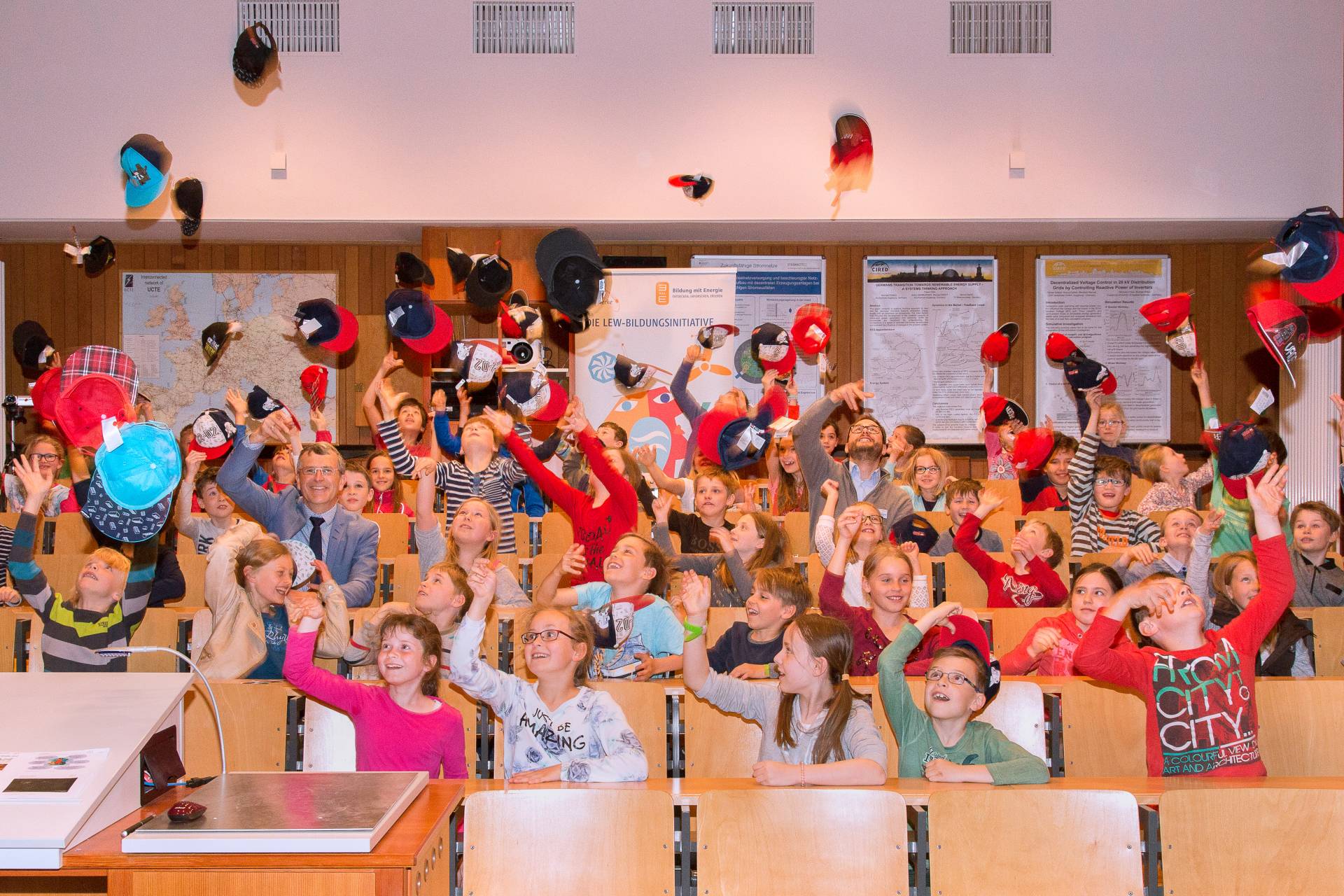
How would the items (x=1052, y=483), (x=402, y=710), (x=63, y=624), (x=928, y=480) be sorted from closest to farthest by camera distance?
(x=402, y=710) < (x=63, y=624) < (x=928, y=480) < (x=1052, y=483)

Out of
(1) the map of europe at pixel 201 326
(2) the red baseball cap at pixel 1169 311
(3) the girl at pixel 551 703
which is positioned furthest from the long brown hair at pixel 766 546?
(1) the map of europe at pixel 201 326

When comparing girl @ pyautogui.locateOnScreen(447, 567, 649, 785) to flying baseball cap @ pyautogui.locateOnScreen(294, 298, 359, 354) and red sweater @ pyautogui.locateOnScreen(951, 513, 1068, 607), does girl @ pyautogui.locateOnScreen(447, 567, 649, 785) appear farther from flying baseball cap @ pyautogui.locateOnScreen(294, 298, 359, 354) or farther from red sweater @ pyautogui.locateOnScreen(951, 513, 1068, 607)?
flying baseball cap @ pyautogui.locateOnScreen(294, 298, 359, 354)

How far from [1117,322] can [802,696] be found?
598cm

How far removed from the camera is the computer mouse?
1.92 meters

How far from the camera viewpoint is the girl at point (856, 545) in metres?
3.97

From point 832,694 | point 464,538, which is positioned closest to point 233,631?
point 464,538

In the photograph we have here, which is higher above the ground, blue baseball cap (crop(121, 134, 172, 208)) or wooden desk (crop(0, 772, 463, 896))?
blue baseball cap (crop(121, 134, 172, 208))

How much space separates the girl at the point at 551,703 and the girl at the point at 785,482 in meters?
3.38

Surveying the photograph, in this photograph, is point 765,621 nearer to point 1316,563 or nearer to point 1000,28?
point 1316,563

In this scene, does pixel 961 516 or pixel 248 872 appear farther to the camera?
pixel 961 516

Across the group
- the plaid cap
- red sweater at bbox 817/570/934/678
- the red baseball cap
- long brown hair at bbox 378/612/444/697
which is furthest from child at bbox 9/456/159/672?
the red baseball cap

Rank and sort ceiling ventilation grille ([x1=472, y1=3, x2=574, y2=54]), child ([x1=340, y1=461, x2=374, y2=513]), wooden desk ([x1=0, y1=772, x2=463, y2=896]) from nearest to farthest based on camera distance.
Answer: wooden desk ([x1=0, y1=772, x2=463, y2=896]) < child ([x1=340, y1=461, x2=374, y2=513]) < ceiling ventilation grille ([x1=472, y1=3, x2=574, y2=54])

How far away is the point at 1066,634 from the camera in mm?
3756

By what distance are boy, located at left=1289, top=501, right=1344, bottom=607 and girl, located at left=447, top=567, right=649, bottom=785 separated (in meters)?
3.07
